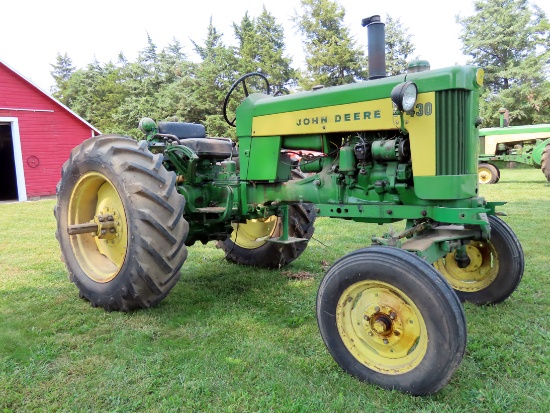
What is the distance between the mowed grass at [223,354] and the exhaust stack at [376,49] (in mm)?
1850

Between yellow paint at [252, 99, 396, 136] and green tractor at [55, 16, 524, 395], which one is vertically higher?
yellow paint at [252, 99, 396, 136]

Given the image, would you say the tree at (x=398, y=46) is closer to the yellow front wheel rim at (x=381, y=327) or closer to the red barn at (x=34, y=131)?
the red barn at (x=34, y=131)

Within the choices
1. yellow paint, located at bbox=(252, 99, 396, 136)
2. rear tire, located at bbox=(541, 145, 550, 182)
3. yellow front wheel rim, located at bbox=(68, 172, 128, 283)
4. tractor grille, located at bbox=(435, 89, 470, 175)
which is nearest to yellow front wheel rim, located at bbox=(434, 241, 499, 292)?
tractor grille, located at bbox=(435, 89, 470, 175)

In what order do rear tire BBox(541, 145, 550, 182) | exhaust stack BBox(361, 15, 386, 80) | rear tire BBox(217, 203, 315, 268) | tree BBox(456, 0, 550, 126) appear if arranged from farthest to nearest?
tree BBox(456, 0, 550, 126) → rear tire BBox(541, 145, 550, 182) → rear tire BBox(217, 203, 315, 268) → exhaust stack BBox(361, 15, 386, 80)

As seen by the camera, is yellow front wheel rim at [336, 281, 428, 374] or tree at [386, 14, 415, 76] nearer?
yellow front wheel rim at [336, 281, 428, 374]

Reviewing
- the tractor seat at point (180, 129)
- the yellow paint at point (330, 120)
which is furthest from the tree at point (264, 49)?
the yellow paint at point (330, 120)

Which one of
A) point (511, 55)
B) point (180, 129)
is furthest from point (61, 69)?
point (180, 129)

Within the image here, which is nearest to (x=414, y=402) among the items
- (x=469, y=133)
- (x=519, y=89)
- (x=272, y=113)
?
(x=469, y=133)

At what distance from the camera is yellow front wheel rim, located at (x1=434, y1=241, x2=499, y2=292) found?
3383 mm

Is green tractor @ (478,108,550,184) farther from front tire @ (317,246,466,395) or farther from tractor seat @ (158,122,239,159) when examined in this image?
front tire @ (317,246,466,395)

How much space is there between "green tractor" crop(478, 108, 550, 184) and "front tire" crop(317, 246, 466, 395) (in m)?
12.9

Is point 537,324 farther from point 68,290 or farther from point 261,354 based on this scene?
point 68,290

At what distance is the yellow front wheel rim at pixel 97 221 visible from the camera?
3.51 metres

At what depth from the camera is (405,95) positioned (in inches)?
96.3
